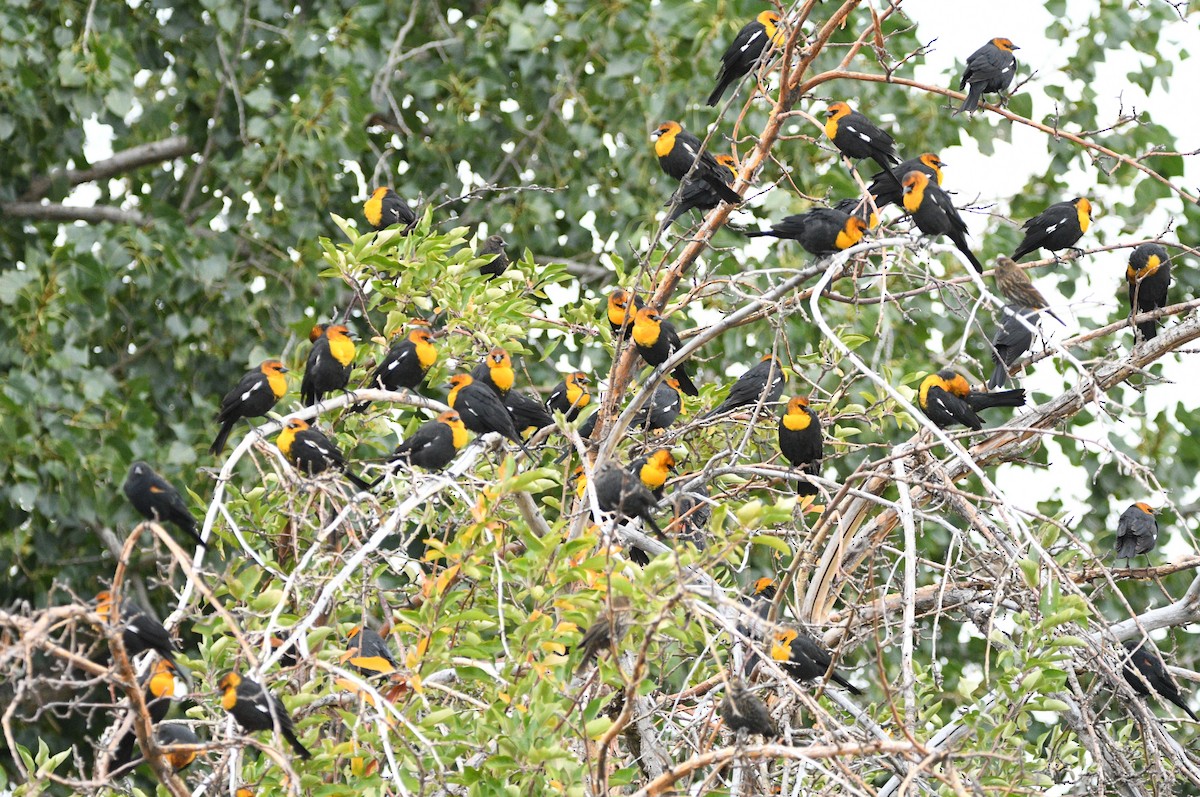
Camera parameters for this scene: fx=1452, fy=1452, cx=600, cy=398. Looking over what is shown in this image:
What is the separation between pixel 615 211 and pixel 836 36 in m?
1.37

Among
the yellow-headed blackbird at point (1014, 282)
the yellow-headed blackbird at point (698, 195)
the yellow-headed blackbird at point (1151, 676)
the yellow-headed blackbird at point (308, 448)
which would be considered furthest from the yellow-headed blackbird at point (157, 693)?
the yellow-headed blackbird at point (1151, 676)

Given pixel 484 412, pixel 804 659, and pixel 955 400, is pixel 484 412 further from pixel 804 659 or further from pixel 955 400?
pixel 955 400

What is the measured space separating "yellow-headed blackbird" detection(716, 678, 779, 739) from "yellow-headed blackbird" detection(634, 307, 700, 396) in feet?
5.10

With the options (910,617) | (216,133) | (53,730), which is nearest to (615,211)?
(216,133)

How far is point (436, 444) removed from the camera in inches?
181

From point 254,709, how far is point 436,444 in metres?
1.77

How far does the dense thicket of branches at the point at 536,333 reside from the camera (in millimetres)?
3455

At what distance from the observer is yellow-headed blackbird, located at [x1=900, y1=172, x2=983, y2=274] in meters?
4.48

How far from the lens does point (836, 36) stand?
23.2 feet

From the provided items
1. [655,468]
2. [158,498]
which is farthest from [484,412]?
[158,498]

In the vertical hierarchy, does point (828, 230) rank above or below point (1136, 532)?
above

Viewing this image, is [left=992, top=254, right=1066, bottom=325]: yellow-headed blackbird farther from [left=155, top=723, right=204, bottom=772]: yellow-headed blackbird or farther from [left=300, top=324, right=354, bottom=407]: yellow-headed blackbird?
[left=155, top=723, right=204, bottom=772]: yellow-headed blackbird

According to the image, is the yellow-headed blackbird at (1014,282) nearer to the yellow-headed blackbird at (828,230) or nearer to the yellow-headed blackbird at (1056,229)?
the yellow-headed blackbird at (828,230)

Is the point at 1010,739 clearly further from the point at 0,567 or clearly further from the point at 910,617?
the point at 0,567
